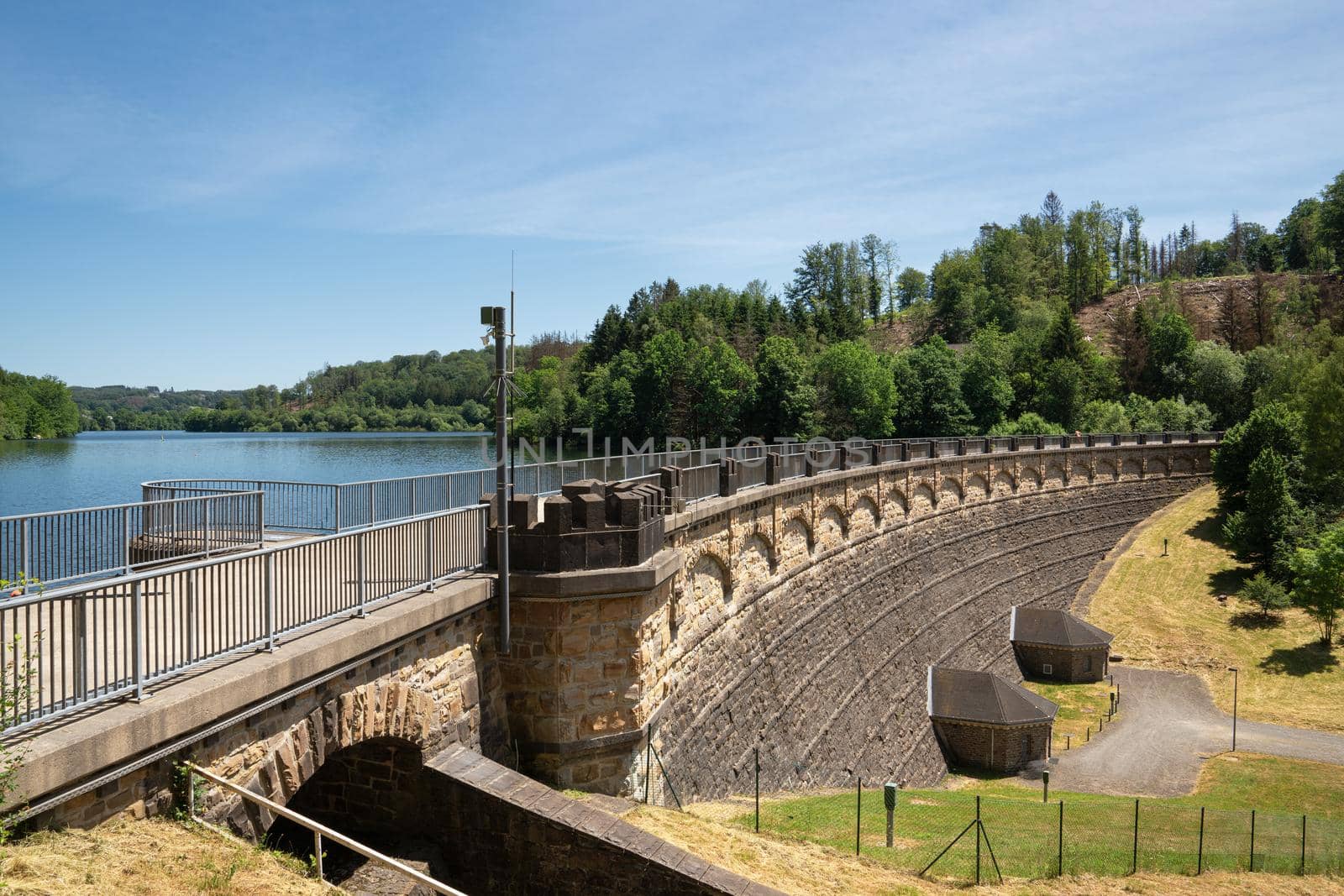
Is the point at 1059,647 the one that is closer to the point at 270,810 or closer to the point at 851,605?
the point at 851,605

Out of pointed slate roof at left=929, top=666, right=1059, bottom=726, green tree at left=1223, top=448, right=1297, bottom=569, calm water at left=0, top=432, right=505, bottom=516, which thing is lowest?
pointed slate roof at left=929, top=666, right=1059, bottom=726

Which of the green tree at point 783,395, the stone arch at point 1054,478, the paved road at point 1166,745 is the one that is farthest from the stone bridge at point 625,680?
the green tree at point 783,395

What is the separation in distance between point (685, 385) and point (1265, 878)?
179 feet

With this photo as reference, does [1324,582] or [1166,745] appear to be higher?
[1324,582]

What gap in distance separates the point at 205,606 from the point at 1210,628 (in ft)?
151

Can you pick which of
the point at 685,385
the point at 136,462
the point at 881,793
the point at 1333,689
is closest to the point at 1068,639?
the point at 1333,689

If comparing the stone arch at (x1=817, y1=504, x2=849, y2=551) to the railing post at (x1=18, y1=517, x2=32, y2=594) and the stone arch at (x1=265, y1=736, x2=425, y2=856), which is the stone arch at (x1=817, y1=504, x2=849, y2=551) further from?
the railing post at (x1=18, y1=517, x2=32, y2=594)

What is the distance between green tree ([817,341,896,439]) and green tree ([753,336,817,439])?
5.40 feet

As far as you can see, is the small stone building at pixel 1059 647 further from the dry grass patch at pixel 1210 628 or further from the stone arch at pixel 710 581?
the stone arch at pixel 710 581

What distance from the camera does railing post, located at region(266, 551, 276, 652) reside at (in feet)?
25.0

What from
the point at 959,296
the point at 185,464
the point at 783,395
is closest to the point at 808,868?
the point at 185,464

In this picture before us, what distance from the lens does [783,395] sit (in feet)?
215

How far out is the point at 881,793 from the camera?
65.8ft

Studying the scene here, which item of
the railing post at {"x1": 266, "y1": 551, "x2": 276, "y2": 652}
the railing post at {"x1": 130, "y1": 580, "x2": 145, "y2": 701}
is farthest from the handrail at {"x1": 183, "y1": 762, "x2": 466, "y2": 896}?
the railing post at {"x1": 266, "y1": 551, "x2": 276, "y2": 652}
